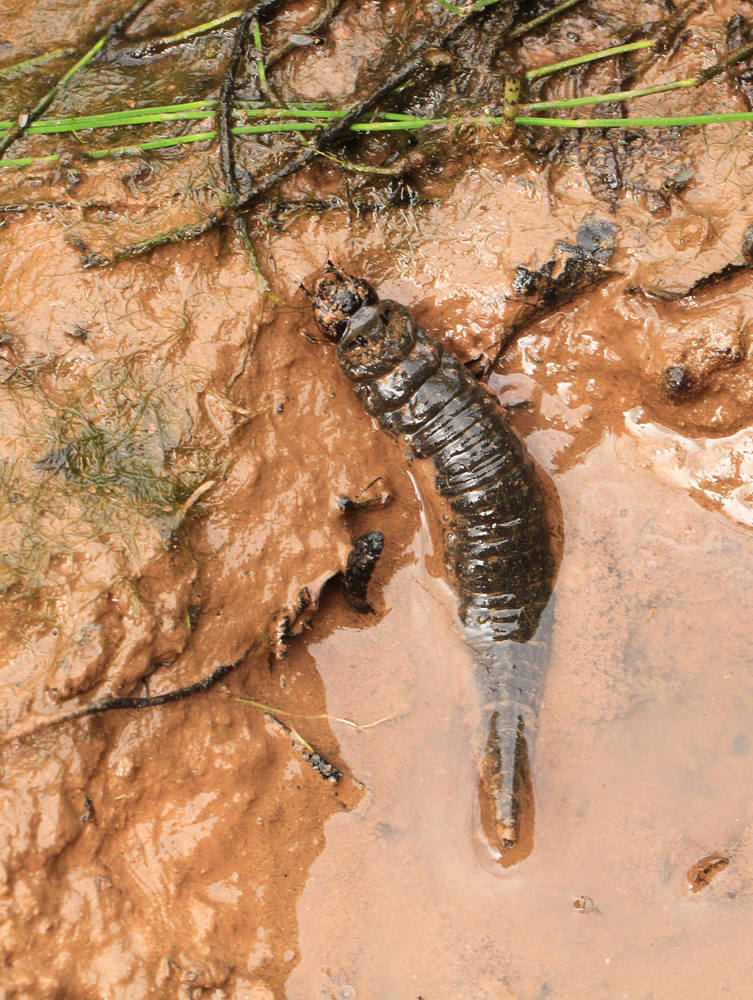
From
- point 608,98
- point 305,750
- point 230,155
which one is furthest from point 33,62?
point 305,750

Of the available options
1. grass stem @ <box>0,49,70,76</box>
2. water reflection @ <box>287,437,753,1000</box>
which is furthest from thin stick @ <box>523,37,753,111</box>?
grass stem @ <box>0,49,70,76</box>

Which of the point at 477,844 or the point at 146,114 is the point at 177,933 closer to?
the point at 477,844

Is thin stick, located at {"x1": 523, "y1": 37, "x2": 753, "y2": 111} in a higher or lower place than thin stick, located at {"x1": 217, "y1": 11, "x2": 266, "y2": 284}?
lower

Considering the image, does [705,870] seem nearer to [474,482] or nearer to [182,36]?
[474,482]

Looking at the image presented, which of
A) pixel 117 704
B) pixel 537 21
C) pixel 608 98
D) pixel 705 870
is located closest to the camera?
pixel 117 704

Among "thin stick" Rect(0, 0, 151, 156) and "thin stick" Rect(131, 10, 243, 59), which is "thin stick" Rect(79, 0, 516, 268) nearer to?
"thin stick" Rect(0, 0, 151, 156)

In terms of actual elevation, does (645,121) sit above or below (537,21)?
below
